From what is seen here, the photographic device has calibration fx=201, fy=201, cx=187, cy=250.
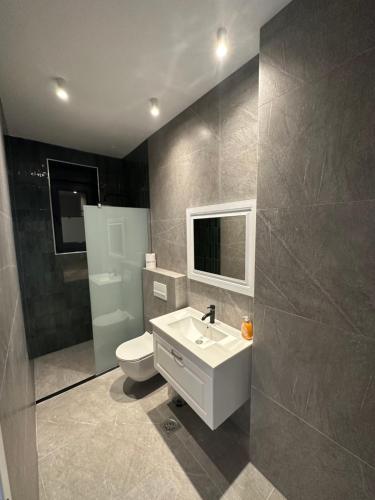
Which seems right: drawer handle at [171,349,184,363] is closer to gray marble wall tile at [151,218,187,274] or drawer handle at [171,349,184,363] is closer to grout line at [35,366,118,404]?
gray marble wall tile at [151,218,187,274]

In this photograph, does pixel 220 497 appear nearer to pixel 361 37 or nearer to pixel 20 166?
pixel 361 37

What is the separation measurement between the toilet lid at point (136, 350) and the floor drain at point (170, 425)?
53 centimetres

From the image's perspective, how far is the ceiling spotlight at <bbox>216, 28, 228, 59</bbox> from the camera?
1.10 meters

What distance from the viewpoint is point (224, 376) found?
3.89 ft

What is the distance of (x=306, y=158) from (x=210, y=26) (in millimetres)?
903

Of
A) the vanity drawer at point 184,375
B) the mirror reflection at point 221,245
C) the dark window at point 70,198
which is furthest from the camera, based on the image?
the dark window at point 70,198

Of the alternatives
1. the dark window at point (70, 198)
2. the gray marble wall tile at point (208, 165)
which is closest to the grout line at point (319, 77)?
the gray marble wall tile at point (208, 165)

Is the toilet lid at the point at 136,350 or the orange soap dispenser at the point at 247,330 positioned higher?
the orange soap dispenser at the point at 247,330

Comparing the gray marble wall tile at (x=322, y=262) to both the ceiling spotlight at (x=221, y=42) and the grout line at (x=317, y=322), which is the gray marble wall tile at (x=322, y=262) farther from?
the ceiling spotlight at (x=221, y=42)

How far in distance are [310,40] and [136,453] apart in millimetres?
2626

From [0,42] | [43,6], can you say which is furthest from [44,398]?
[43,6]

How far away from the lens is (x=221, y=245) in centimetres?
161

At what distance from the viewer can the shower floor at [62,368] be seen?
2079mm

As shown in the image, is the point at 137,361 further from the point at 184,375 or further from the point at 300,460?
the point at 300,460
